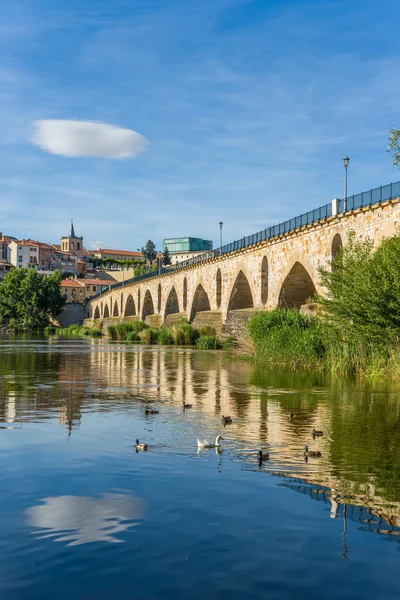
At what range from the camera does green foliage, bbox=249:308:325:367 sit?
68.3 feet

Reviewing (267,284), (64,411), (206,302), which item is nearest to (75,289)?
(206,302)

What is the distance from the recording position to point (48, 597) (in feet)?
14.1

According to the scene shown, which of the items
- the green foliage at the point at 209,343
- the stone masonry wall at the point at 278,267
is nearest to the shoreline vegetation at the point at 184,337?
the green foliage at the point at 209,343

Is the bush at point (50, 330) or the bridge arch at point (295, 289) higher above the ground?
the bridge arch at point (295, 289)

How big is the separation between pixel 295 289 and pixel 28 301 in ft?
231

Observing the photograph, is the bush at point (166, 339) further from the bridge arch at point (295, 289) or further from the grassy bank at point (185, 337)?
the bridge arch at point (295, 289)

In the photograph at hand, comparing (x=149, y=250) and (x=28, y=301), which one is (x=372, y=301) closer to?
(x=28, y=301)

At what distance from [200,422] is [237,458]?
2845 millimetres

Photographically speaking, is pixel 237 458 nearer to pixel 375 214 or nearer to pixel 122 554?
pixel 122 554

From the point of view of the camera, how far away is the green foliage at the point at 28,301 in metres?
97.9

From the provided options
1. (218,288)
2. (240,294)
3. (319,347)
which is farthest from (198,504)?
(218,288)

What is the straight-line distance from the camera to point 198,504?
20.0ft

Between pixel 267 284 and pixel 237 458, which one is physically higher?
pixel 267 284

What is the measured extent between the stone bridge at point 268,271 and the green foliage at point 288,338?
264cm
